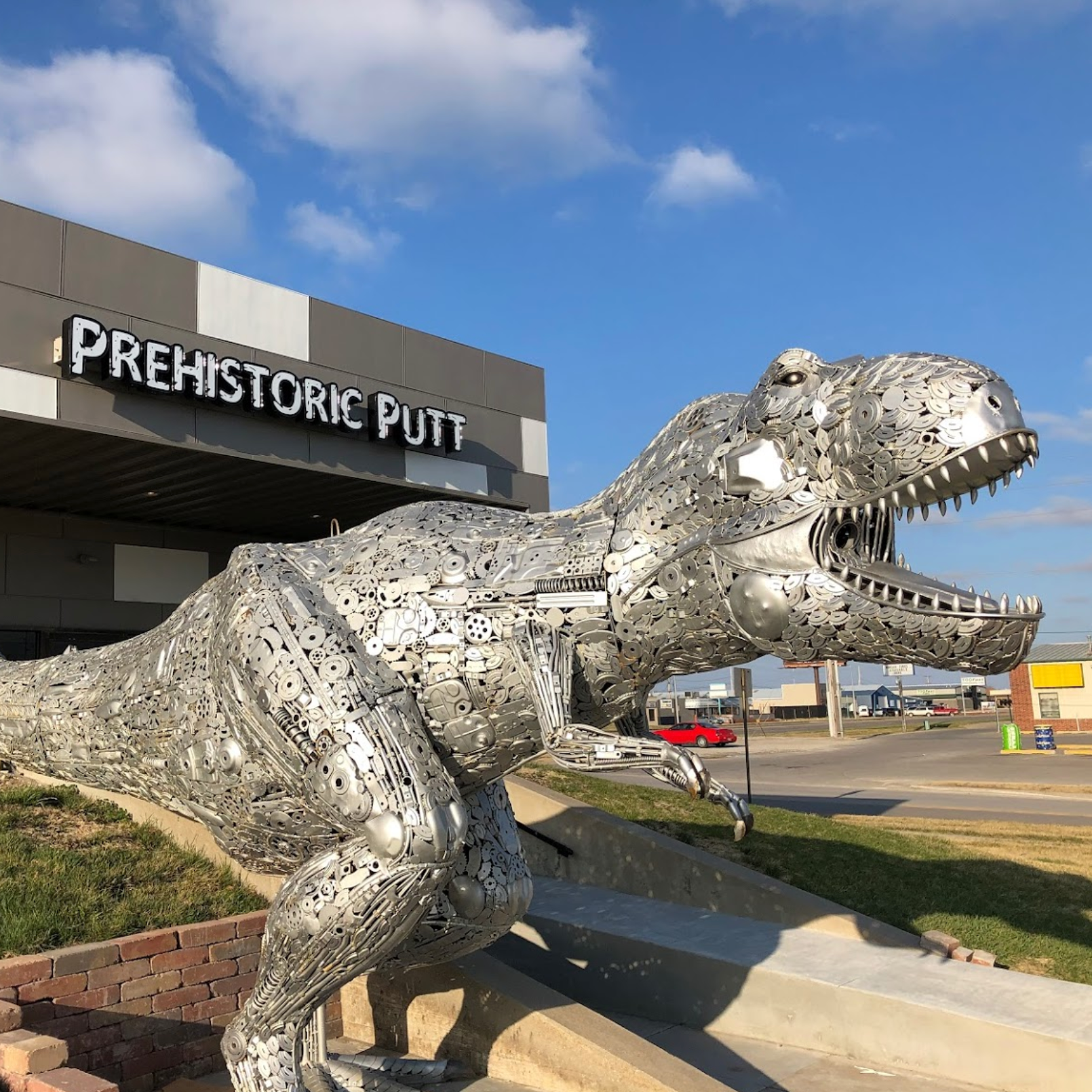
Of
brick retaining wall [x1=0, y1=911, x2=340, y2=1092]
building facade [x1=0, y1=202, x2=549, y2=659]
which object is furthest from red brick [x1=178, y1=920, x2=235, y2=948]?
building facade [x1=0, y1=202, x2=549, y2=659]

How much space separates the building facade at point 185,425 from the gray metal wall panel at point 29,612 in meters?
0.02

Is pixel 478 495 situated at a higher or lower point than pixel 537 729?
higher

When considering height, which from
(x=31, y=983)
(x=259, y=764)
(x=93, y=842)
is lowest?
(x=31, y=983)

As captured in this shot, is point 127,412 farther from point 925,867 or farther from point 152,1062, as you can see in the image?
point 925,867

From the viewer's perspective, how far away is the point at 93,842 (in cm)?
643

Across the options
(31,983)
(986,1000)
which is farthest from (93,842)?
(986,1000)

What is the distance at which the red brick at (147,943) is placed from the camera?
505 cm

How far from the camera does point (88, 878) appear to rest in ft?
19.0

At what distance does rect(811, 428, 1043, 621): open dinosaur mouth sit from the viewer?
9.63 ft

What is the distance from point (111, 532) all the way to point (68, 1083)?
442 inches

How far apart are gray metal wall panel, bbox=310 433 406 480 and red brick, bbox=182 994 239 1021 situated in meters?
7.92

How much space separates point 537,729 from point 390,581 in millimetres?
745

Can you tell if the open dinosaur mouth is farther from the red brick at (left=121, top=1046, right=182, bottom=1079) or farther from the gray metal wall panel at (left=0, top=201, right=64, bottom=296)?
the gray metal wall panel at (left=0, top=201, right=64, bottom=296)

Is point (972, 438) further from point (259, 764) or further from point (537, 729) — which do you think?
point (259, 764)
